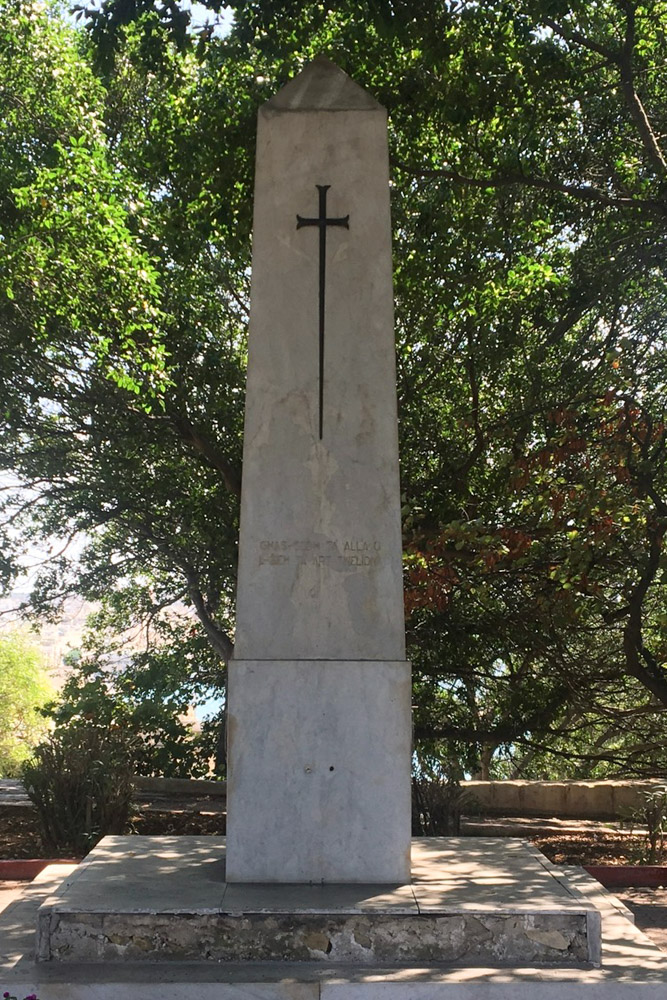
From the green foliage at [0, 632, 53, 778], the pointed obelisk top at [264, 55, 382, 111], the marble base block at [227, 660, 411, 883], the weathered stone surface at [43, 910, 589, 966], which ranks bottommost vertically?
the weathered stone surface at [43, 910, 589, 966]

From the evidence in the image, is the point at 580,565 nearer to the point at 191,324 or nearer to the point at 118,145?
the point at 191,324

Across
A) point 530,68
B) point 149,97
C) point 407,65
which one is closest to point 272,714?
point 530,68

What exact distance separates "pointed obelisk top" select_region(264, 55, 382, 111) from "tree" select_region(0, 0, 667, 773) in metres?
1.73

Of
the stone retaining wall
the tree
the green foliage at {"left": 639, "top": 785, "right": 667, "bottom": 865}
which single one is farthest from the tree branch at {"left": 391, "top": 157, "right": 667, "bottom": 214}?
the stone retaining wall

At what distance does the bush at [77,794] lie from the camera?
916 cm

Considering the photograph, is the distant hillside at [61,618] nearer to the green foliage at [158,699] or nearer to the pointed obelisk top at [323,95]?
the green foliage at [158,699]

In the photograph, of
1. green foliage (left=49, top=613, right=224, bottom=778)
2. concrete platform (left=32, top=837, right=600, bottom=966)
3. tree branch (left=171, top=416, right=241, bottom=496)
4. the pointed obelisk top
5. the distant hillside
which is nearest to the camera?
concrete platform (left=32, top=837, right=600, bottom=966)

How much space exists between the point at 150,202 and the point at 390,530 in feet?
24.7

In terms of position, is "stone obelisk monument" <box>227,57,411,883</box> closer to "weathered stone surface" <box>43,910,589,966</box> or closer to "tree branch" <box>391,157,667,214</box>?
"weathered stone surface" <box>43,910,589,966</box>

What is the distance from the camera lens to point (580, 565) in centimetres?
927

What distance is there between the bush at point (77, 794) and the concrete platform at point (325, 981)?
458 centimetres

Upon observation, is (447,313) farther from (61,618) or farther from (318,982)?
(61,618)

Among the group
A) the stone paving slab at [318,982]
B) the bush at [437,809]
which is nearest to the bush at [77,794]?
the bush at [437,809]

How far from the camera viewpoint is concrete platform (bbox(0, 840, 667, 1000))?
4.28 m
